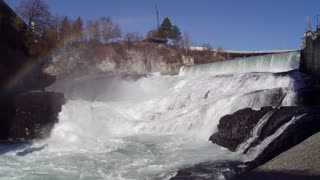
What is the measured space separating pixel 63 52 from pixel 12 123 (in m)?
29.9

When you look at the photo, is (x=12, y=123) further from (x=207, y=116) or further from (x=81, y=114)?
(x=207, y=116)

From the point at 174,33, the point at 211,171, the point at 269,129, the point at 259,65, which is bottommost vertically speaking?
the point at 211,171

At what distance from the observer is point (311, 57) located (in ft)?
77.9

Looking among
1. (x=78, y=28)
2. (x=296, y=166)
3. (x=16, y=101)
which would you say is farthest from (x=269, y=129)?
(x=78, y=28)

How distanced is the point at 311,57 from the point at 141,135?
36.1ft

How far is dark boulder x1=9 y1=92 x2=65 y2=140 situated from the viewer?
2089 centimetres

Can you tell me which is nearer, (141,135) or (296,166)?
(296,166)

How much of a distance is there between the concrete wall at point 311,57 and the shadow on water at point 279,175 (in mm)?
14083

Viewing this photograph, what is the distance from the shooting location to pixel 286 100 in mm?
17828

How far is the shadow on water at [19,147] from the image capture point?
16703 millimetres

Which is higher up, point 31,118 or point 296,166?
point 296,166

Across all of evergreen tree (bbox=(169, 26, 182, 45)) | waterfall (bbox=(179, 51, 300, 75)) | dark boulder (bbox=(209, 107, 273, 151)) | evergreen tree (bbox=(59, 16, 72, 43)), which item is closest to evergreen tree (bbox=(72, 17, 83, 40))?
evergreen tree (bbox=(59, 16, 72, 43))

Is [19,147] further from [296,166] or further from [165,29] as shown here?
[165,29]

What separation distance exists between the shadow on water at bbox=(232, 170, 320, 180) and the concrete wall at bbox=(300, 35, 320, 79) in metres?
14.1
